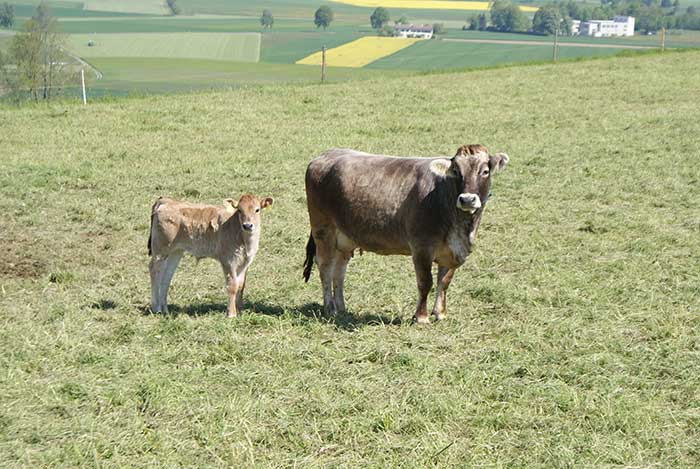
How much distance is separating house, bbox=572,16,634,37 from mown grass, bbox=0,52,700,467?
83206 millimetres

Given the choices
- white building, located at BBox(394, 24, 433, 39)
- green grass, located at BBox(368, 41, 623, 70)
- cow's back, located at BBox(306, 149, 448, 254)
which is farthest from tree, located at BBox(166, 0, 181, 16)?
cow's back, located at BBox(306, 149, 448, 254)

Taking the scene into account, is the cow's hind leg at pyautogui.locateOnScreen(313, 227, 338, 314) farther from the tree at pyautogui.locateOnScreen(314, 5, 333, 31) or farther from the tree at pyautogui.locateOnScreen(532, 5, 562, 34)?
the tree at pyautogui.locateOnScreen(314, 5, 333, 31)

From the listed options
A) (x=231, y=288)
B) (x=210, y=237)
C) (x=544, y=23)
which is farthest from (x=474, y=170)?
(x=544, y=23)

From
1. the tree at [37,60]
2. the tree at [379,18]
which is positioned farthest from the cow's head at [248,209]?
the tree at [379,18]

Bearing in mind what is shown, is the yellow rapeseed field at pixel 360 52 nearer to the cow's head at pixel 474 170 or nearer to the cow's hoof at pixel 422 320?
the cow's hoof at pixel 422 320

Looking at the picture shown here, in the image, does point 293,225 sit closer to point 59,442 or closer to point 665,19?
point 59,442

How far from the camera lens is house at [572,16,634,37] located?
9725 centimetres

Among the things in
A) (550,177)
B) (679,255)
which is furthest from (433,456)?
(550,177)

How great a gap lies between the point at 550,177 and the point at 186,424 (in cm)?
1102

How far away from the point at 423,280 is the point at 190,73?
53853 millimetres

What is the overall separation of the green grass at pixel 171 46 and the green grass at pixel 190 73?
4.68 m

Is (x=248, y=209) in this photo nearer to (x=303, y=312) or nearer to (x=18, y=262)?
(x=303, y=312)

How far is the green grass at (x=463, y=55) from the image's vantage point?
6000cm

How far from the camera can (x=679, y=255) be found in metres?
11.2
